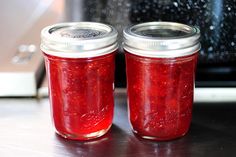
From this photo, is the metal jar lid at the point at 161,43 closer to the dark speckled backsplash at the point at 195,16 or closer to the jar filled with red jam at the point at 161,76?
the jar filled with red jam at the point at 161,76

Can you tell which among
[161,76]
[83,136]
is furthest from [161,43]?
[83,136]

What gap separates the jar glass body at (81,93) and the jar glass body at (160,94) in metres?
0.03

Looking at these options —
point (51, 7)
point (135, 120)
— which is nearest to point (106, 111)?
point (135, 120)

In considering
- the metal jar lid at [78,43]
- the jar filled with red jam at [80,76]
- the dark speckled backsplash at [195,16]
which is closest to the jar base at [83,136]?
the jar filled with red jam at [80,76]

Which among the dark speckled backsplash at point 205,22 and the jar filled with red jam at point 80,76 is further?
the dark speckled backsplash at point 205,22

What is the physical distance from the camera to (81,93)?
0.55 m

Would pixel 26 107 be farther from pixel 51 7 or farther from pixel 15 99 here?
pixel 51 7

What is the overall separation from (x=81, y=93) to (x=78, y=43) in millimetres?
67

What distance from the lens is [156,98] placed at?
55 centimetres

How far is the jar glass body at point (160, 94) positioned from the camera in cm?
54

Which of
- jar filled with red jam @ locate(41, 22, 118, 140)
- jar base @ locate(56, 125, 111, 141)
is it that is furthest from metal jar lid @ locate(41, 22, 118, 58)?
jar base @ locate(56, 125, 111, 141)

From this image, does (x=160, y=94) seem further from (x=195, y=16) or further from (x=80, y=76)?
(x=195, y=16)

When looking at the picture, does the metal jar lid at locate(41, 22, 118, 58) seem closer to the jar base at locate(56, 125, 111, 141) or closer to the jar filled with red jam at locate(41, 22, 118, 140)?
the jar filled with red jam at locate(41, 22, 118, 140)

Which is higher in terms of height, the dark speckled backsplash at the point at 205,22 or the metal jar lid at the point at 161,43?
the metal jar lid at the point at 161,43
